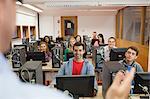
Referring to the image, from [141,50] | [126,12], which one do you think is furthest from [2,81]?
[126,12]

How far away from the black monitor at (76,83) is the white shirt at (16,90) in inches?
69.4

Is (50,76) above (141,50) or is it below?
below

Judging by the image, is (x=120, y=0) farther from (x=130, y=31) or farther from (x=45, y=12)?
(x=45, y=12)

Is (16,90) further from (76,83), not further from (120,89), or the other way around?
(76,83)

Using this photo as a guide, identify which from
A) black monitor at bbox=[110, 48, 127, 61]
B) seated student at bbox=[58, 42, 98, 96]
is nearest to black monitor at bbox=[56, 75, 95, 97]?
seated student at bbox=[58, 42, 98, 96]

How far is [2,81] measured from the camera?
0.45 meters

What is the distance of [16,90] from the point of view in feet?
1.54

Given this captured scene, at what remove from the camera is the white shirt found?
1.48 ft

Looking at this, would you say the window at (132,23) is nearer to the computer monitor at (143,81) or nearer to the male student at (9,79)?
the computer monitor at (143,81)

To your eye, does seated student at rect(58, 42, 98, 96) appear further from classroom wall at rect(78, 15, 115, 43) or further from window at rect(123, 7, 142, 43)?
classroom wall at rect(78, 15, 115, 43)

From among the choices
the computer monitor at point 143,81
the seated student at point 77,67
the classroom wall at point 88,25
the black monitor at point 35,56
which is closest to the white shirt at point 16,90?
the computer monitor at point 143,81

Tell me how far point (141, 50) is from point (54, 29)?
623 cm

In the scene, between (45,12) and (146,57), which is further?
(45,12)

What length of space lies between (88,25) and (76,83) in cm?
1022
